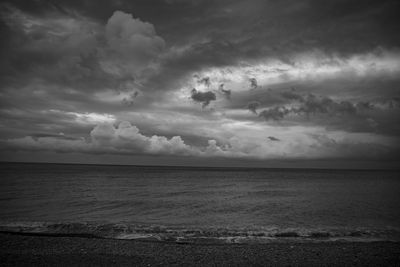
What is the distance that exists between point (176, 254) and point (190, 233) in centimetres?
605

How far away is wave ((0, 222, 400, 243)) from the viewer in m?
17.5

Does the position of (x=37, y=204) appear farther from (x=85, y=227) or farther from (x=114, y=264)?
(x=114, y=264)

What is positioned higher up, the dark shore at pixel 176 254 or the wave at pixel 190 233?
the dark shore at pixel 176 254

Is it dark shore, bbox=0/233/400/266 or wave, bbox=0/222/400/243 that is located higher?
dark shore, bbox=0/233/400/266

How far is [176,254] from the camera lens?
13.0 m

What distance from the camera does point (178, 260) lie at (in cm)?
1217

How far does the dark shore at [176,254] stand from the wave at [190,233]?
7.73 feet

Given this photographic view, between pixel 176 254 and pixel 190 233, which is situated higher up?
pixel 176 254

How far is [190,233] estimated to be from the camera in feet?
62.2

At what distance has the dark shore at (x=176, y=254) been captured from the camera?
1184 cm

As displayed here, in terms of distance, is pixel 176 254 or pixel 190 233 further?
pixel 190 233

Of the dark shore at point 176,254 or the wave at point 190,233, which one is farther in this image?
the wave at point 190,233

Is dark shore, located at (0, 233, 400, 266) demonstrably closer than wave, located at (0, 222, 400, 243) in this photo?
Yes

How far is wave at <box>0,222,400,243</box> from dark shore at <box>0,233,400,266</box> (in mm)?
2355
